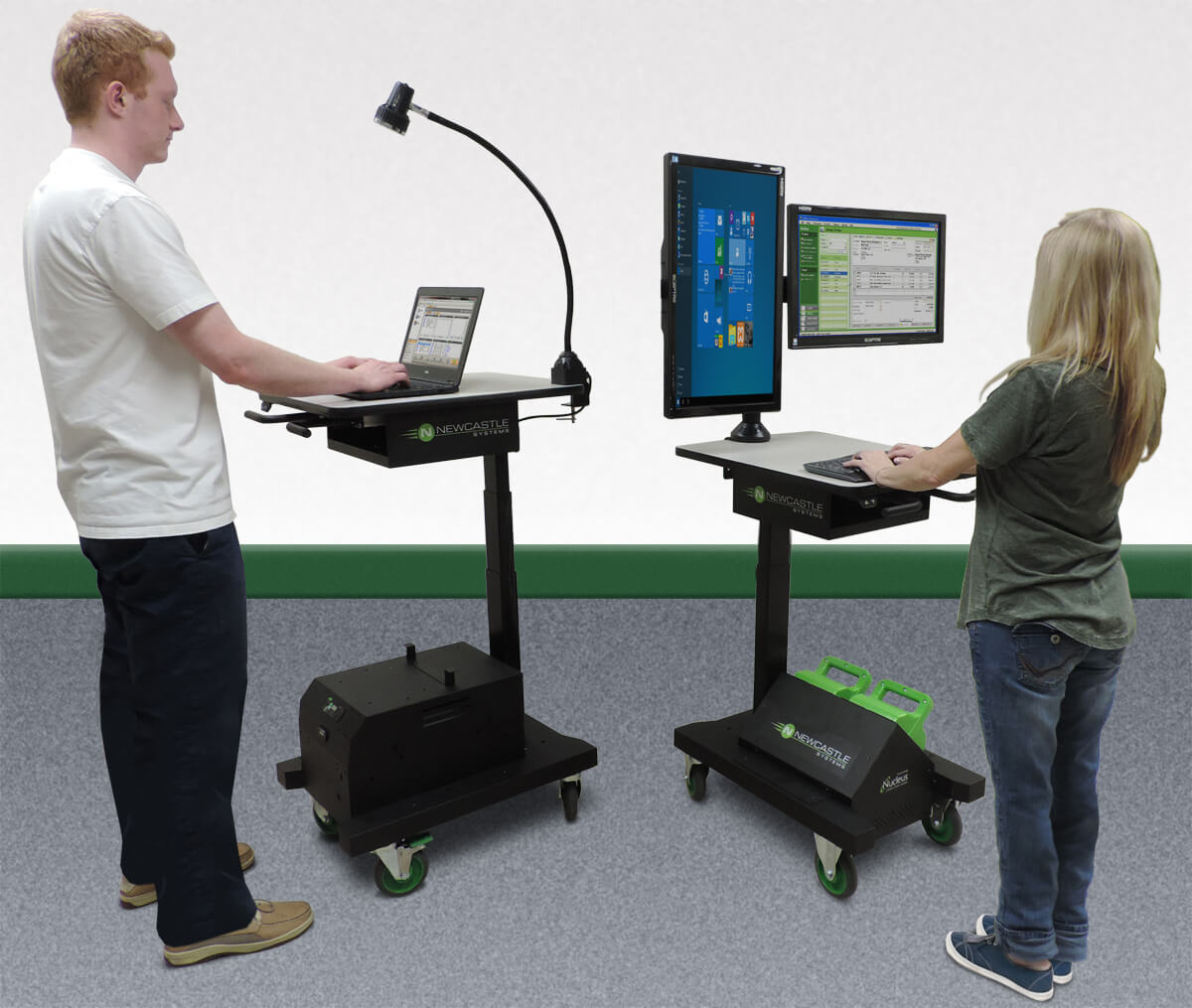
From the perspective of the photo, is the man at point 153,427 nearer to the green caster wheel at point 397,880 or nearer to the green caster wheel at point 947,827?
the green caster wheel at point 397,880

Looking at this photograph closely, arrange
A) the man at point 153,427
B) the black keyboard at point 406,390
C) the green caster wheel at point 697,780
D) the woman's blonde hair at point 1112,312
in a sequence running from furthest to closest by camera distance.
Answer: the green caster wheel at point 697,780 → the black keyboard at point 406,390 → the man at point 153,427 → the woman's blonde hair at point 1112,312

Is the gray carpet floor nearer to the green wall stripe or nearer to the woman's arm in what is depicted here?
the green wall stripe

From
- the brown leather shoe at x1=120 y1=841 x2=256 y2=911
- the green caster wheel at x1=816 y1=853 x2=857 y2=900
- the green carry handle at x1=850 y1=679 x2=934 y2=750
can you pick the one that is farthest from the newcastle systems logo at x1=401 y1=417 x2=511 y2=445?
the green caster wheel at x1=816 y1=853 x2=857 y2=900

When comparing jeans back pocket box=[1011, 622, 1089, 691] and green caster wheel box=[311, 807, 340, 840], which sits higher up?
jeans back pocket box=[1011, 622, 1089, 691]

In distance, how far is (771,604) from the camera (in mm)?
2186

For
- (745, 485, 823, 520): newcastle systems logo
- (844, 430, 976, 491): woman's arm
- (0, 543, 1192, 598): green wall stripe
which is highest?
(844, 430, 976, 491): woman's arm

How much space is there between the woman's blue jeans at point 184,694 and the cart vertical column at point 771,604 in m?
1.12

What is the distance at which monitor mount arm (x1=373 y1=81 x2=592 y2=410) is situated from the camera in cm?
195

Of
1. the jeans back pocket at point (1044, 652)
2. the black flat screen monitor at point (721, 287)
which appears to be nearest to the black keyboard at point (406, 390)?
the black flat screen monitor at point (721, 287)

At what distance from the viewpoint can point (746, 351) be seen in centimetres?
209

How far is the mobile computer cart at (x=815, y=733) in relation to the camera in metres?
1.84

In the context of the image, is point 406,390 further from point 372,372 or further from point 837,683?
point 837,683

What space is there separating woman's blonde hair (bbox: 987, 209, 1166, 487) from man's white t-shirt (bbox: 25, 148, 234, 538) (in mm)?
1295

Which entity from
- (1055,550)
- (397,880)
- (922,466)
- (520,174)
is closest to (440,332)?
(520,174)
